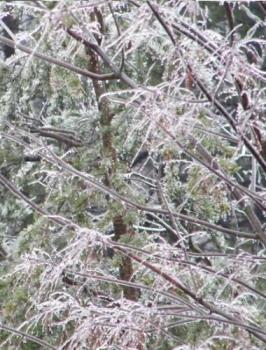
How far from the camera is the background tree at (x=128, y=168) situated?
244 cm

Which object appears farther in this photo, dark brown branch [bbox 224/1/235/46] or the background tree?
dark brown branch [bbox 224/1/235/46]

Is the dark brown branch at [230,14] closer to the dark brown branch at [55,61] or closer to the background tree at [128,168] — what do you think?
the background tree at [128,168]

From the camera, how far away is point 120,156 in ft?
15.4

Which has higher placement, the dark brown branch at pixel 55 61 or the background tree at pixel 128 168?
the dark brown branch at pixel 55 61

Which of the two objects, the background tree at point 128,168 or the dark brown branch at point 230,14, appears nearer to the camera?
the background tree at point 128,168

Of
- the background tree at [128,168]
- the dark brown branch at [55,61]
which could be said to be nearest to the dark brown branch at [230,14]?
the background tree at [128,168]

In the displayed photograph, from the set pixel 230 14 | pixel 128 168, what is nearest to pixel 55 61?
pixel 230 14

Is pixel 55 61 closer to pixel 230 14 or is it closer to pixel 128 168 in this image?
pixel 230 14

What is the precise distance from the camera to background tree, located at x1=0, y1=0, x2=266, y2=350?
2.44 metres

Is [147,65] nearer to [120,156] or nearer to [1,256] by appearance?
[120,156]

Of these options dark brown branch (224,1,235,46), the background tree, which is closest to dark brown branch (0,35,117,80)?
the background tree

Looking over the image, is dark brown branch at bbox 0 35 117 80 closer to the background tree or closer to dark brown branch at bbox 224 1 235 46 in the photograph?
the background tree

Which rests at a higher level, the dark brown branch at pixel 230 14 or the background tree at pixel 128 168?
the dark brown branch at pixel 230 14

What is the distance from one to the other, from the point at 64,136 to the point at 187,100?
2.30m
